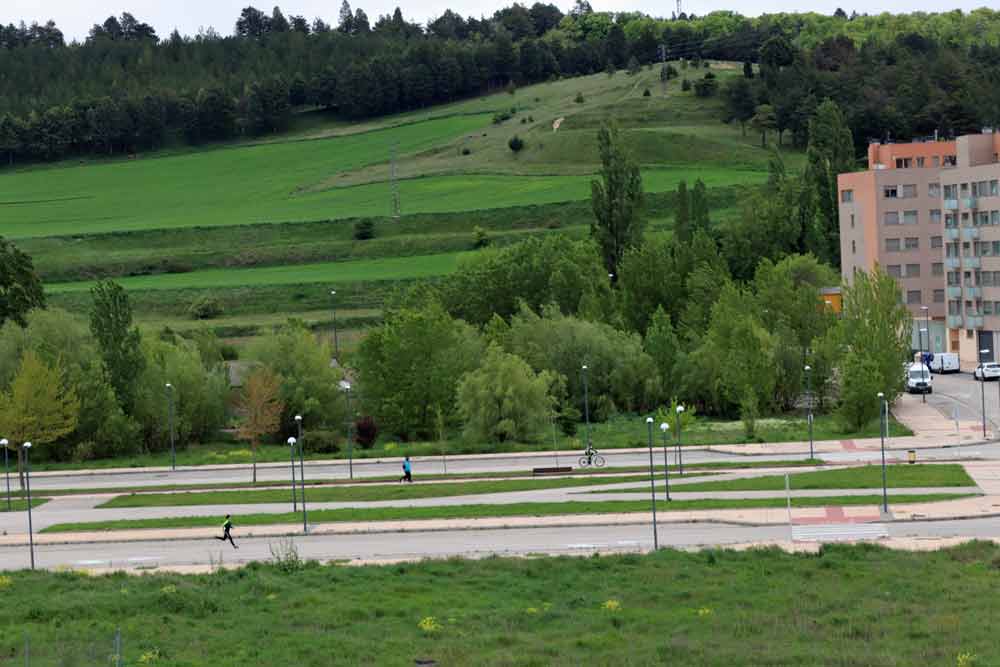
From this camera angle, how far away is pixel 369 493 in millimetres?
53438

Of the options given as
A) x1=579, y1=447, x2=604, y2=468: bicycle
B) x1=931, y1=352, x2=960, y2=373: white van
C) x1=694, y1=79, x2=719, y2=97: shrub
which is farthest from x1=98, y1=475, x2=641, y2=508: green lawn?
x1=694, y1=79, x2=719, y2=97: shrub

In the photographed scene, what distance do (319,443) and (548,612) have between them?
137ft

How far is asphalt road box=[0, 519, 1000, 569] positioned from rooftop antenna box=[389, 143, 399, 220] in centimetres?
10051

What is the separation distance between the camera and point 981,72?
158500 mm

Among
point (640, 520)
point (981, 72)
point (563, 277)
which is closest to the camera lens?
point (640, 520)

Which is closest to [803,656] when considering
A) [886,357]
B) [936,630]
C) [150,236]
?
[936,630]

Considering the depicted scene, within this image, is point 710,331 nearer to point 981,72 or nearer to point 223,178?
point 981,72

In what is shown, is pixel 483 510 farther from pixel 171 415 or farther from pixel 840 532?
pixel 171 415

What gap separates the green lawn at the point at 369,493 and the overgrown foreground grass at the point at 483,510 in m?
3.42

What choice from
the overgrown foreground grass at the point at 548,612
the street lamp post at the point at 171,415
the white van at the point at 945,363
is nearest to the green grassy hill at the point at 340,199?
the street lamp post at the point at 171,415

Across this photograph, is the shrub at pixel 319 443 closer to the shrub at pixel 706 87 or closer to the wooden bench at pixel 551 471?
the wooden bench at pixel 551 471

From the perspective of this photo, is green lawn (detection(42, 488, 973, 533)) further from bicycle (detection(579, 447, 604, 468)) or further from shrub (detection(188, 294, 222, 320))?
shrub (detection(188, 294, 222, 320))

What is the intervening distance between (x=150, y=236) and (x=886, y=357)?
3741 inches

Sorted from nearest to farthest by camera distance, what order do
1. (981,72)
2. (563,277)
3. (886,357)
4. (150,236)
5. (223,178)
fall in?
(886,357) → (563,277) → (150,236) → (981,72) → (223,178)
